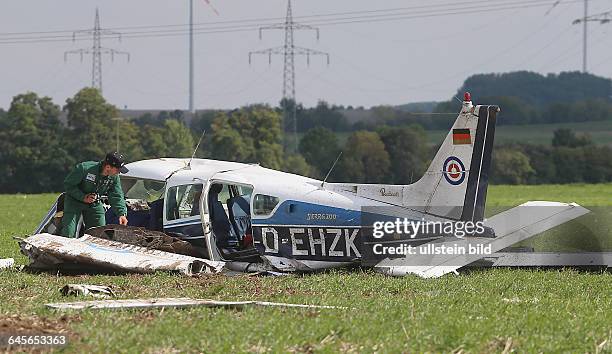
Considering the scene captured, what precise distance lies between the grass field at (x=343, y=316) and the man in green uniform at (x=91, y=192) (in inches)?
74.5

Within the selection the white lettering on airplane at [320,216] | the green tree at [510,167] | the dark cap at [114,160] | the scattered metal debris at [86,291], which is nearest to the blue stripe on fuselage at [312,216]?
the white lettering on airplane at [320,216]

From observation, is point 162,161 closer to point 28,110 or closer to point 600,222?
point 600,222

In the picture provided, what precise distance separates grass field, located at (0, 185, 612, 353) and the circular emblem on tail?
4.61ft

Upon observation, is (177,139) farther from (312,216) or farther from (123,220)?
(312,216)

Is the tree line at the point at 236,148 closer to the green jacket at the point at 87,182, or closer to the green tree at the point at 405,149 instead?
the green tree at the point at 405,149

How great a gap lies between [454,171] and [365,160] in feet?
205

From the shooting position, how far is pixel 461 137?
15547mm

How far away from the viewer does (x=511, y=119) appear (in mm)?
104312

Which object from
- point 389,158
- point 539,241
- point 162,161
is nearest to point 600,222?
point 539,241

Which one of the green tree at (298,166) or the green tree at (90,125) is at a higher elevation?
the green tree at (90,125)

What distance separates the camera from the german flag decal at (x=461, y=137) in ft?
50.9

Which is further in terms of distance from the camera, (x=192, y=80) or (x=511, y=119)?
(x=511, y=119)

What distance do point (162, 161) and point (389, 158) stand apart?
6236 centimetres
